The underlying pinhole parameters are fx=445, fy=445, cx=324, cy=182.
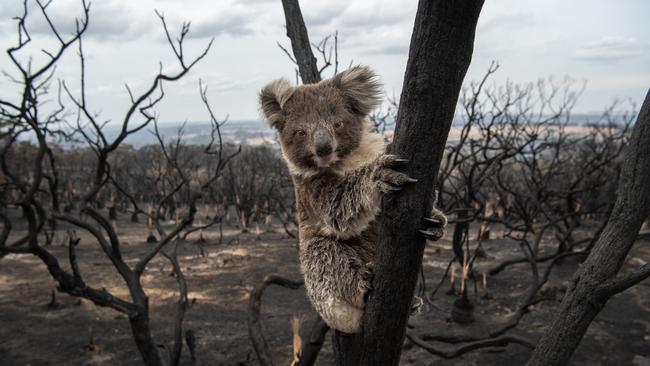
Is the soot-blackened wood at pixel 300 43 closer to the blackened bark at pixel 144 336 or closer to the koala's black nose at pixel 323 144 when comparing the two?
the koala's black nose at pixel 323 144

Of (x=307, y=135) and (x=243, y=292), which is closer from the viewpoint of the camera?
(x=307, y=135)

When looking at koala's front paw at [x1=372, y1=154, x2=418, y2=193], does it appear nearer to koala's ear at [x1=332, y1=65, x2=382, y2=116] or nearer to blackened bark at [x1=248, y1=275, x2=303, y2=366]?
koala's ear at [x1=332, y1=65, x2=382, y2=116]

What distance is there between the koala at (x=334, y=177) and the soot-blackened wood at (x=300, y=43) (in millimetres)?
1276

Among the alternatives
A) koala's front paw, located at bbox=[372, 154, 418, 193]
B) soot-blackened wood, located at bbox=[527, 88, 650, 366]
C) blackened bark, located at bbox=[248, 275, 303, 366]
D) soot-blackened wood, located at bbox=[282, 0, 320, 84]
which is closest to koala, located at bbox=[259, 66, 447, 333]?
koala's front paw, located at bbox=[372, 154, 418, 193]

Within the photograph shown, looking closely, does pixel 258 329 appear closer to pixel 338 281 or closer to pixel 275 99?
pixel 338 281

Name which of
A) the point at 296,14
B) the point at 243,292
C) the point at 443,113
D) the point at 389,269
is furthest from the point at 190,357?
the point at 443,113

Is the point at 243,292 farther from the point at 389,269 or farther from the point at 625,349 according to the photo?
the point at 389,269

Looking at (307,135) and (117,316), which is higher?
(307,135)

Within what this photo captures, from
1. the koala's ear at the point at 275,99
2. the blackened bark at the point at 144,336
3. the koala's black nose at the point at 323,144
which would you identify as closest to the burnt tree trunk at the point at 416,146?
the koala's black nose at the point at 323,144

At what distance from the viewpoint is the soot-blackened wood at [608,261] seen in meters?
2.83

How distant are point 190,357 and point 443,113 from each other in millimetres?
9043

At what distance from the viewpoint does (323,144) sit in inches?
110

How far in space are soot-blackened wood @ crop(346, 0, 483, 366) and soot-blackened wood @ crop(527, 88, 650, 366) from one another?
1.35m

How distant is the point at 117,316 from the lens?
36.9ft
